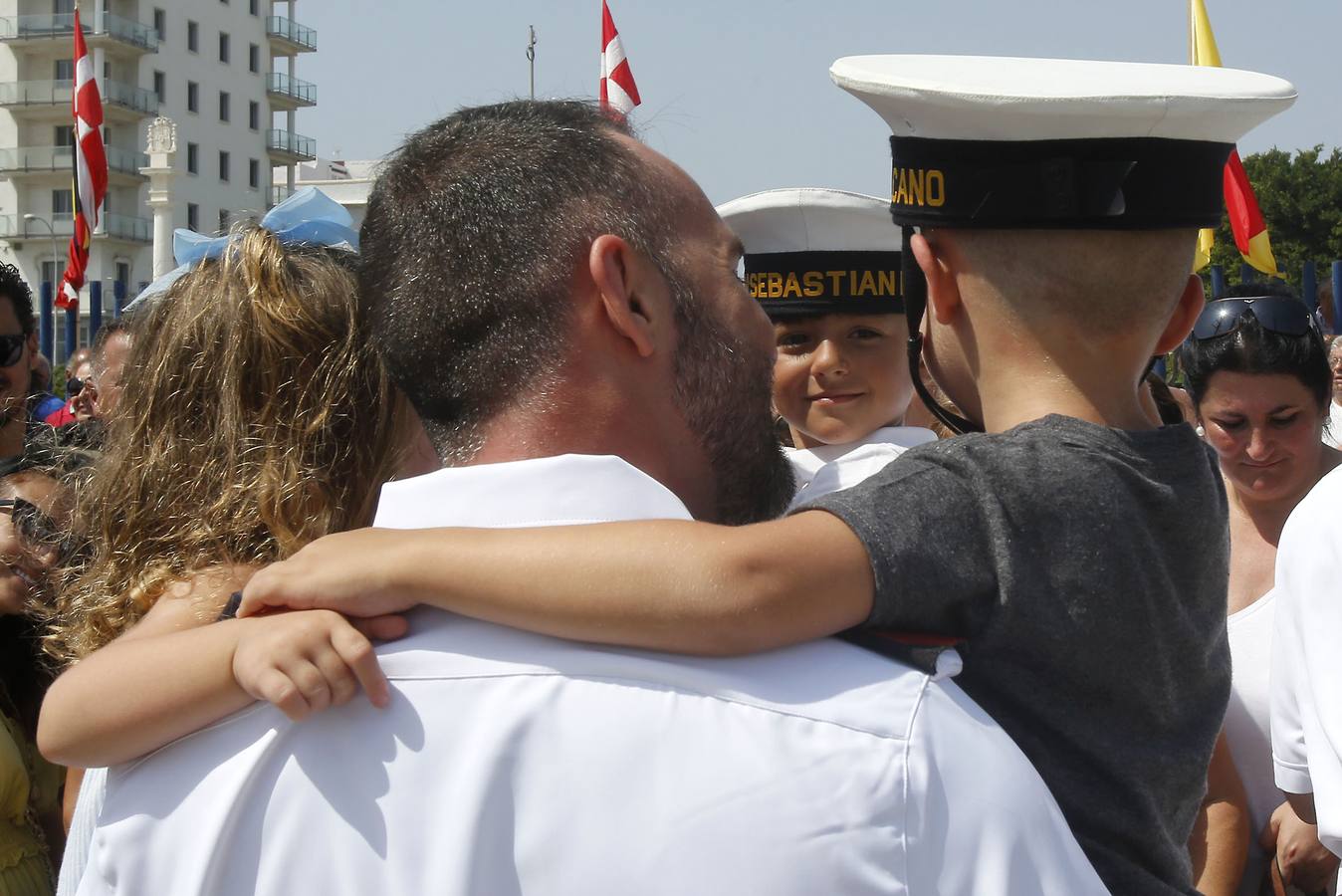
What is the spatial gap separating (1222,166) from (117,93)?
62490mm

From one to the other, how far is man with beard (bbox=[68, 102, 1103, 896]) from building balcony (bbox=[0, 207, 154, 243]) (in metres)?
60.0

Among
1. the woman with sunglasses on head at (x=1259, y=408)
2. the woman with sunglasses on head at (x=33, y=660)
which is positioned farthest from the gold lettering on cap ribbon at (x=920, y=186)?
the woman with sunglasses on head at (x=1259, y=408)

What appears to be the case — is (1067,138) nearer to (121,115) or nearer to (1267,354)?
(1267,354)

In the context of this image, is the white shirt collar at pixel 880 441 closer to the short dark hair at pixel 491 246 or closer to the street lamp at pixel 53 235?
the short dark hair at pixel 491 246

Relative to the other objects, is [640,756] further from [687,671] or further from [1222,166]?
[1222,166]

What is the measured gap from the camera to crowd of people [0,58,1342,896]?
1300 mm

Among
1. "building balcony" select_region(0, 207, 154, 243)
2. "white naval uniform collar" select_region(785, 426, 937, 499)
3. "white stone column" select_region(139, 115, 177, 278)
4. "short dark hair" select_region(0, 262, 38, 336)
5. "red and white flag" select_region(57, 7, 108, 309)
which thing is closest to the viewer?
"white naval uniform collar" select_region(785, 426, 937, 499)

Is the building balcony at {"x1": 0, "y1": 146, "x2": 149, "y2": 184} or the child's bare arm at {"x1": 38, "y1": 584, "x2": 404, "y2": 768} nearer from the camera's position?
the child's bare arm at {"x1": 38, "y1": 584, "x2": 404, "y2": 768}

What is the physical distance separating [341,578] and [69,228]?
63.8m

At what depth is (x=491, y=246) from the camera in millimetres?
1609

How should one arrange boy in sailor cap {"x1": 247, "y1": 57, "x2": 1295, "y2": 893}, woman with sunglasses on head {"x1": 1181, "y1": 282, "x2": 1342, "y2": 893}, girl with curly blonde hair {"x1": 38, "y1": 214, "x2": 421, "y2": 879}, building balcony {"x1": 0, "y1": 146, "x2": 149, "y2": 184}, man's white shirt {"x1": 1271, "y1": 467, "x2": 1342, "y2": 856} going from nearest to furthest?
boy in sailor cap {"x1": 247, "y1": 57, "x2": 1295, "y2": 893} < girl with curly blonde hair {"x1": 38, "y1": 214, "x2": 421, "y2": 879} < man's white shirt {"x1": 1271, "y1": 467, "x2": 1342, "y2": 856} < woman with sunglasses on head {"x1": 1181, "y1": 282, "x2": 1342, "y2": 893} < building balcony {"x1": 0, "y1": 146, "x2": 149, "y2": 184}

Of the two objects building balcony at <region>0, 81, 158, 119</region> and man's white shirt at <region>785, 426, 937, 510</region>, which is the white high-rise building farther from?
man's white shirt at <region>785, 426, 937, 510</region>

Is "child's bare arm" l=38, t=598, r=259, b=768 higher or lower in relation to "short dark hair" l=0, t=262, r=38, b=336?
higher

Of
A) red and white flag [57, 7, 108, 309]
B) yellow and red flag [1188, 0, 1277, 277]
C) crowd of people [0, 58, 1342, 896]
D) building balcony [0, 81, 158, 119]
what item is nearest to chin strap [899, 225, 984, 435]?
crowd of people [0, 58, 1342, 896]
